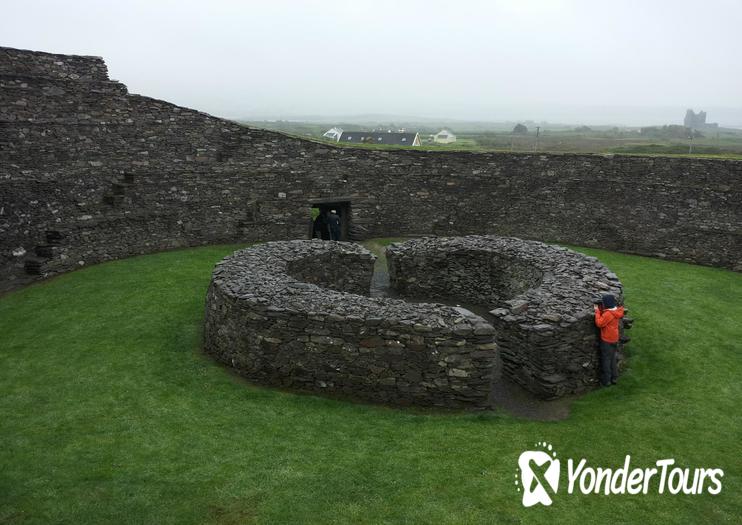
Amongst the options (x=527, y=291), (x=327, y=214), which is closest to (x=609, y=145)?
(x=327, y=214)

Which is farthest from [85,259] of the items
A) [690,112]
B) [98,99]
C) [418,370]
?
[690,112]

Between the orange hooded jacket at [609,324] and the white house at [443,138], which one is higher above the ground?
the white house at [443,138]

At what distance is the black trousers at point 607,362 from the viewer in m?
10.3

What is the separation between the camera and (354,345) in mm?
9648

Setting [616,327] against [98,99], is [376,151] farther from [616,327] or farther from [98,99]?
[616,327]

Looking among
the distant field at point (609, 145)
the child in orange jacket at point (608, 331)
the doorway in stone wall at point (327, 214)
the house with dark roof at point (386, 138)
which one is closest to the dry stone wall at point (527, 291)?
the child in orange jacket at point (608, 331)

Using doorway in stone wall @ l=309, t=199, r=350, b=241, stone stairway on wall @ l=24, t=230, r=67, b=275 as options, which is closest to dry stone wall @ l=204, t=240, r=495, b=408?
stone stairway on wall @ l=24, t=230, r=67, b=275

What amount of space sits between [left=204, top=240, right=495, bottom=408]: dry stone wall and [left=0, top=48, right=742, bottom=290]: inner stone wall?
844 cm

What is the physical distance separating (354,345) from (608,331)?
4.74m

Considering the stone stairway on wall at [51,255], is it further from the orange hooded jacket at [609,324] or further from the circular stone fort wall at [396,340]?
the orange hooded jacket at [609,324]

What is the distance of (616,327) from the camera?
10.3m

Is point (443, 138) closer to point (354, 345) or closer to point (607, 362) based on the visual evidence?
point (607, 362)

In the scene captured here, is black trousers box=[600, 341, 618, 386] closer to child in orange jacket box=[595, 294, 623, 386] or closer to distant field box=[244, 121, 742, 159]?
child in orange jacket box=[595, 294, 623, 386]

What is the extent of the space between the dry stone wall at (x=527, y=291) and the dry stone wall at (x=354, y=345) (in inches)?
49.1
